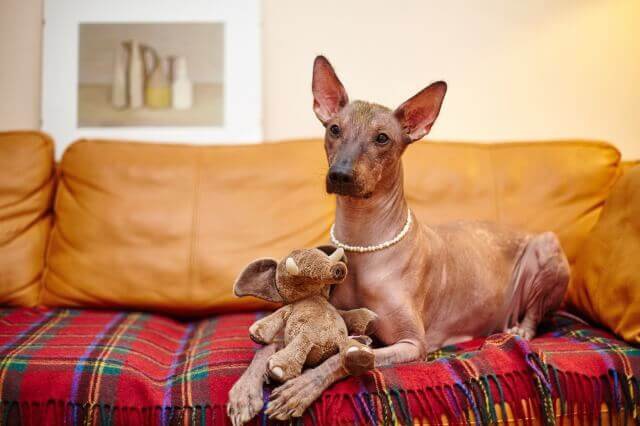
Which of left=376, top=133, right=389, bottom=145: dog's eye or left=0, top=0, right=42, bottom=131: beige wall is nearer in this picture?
left=376, top=133, right=389, bottom=145: dog's eye

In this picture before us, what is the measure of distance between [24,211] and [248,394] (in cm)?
150

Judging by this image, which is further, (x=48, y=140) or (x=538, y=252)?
(x=48, y=140)

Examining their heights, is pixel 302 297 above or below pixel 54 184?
below

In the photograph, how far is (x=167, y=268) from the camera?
231 cm

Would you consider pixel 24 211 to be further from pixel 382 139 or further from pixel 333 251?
pixel 382 139

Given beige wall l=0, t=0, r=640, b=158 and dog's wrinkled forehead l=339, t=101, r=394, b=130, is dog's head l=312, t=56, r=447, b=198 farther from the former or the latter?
beige wall l=0, t=0, r=640, b=158

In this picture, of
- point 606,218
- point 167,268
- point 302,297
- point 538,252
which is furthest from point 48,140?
point 606,218

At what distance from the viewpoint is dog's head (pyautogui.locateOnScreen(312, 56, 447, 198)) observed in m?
1.59

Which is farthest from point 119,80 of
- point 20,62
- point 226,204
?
point 226,204

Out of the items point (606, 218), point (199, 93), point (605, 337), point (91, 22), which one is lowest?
point (605, 337)

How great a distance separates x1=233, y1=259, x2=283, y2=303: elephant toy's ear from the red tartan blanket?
0.19m

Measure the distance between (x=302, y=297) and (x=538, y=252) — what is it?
3.28ft

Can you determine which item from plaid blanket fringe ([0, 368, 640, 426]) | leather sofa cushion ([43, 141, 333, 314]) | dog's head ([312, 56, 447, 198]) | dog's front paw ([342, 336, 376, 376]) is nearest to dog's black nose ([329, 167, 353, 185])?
dog's head ([312, 56, 447, 198])

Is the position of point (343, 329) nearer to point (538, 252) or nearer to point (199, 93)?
point (538, 252)
